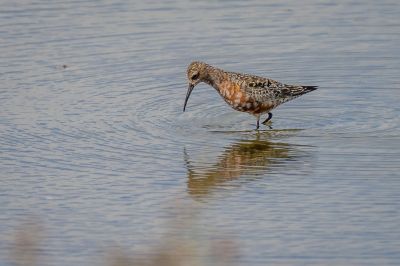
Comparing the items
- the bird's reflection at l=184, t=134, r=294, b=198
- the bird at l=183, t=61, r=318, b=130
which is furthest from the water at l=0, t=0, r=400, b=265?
the bird at l=183, t=61, r=318, b=130

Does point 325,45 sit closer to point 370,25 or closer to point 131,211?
point 370,25

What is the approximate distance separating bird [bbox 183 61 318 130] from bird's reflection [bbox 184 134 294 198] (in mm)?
744

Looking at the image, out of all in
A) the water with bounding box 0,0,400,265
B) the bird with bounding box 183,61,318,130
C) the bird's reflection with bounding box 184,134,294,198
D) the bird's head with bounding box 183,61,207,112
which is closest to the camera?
the water with bounding box 0,0,400,265

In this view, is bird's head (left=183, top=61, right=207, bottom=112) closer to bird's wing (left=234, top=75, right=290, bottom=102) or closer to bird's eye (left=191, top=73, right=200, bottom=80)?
bird's eye (left=191, top=73, right=200, bottom=80)

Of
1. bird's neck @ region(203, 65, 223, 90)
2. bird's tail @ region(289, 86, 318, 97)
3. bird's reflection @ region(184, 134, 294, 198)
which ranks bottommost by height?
bird's reflection @ region(184, 134, 294, 198)

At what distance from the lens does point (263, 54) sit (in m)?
18.1

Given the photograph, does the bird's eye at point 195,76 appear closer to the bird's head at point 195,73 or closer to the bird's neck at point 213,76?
the bird's head at point 195,73

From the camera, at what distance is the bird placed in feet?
50.0

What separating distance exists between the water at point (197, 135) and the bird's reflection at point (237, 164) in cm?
3

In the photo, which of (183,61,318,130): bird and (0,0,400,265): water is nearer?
(0,0,400,265): water

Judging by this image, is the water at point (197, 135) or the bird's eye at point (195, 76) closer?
the water at point (197, 135)

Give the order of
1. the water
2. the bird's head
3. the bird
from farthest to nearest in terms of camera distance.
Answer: the bird's head < the bird < the water

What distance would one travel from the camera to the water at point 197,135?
10914mm

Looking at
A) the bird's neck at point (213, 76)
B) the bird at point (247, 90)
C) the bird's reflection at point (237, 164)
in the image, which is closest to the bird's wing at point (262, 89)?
the bird at point (247, 90)
